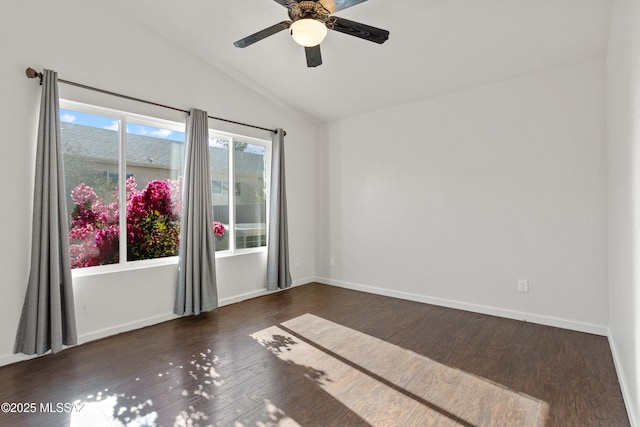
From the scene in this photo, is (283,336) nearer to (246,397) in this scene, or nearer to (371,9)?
(246,397)

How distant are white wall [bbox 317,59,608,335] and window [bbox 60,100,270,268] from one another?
6.01 feet

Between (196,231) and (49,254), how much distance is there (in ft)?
4.24

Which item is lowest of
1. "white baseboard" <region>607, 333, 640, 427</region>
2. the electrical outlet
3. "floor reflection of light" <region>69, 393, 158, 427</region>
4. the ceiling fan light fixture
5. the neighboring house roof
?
"floor reflection of light" <region>69, 393, 158, 427</region>

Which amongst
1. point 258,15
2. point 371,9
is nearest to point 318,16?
point 371,9

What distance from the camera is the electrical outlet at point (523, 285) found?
3490 millimetres

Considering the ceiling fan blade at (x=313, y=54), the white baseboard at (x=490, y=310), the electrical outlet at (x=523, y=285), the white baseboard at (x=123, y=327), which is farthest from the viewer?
the electrical outlet at (x=523, y=285)

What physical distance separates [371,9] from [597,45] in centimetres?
Result: 203

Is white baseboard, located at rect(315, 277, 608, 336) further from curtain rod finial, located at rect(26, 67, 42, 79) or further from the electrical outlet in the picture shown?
curtain rod finial, located at rect(26, 67, 42, 79)

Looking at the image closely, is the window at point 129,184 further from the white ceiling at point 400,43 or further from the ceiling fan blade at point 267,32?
the ceiling fan blade at point 267,32

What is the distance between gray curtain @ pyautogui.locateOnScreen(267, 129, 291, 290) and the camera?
464 centimetres

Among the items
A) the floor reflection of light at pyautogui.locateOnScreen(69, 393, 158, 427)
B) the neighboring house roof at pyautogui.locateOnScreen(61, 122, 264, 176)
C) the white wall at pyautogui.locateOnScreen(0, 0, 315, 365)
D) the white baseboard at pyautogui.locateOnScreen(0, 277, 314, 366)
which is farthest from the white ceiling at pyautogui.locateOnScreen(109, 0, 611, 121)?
the floor reflection of light at pyautogui.locateOnScreen(69, 393, 158, 427)

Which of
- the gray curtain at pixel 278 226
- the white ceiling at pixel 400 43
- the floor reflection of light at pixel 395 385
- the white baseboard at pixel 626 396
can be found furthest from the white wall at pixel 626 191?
the gray curtain at pixel 278 226

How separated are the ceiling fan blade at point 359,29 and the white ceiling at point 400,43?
0.54 m

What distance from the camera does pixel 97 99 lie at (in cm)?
313
